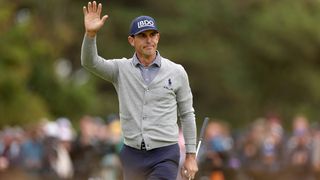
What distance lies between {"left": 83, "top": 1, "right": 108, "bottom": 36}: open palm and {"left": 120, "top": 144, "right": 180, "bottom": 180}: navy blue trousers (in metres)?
1.20

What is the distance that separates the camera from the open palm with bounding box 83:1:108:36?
35.2ft

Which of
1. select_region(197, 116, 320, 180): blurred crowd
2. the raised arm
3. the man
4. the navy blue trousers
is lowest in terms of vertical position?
select_region(197, 116, 320, 180): blurred crowd

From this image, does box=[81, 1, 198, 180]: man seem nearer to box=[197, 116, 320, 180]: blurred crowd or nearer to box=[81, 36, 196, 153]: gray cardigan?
box=[81, 36, 196, 153]: gray cardigan

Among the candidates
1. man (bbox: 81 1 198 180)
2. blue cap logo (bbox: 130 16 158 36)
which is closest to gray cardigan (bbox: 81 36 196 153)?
man (bbox: 81 1 198 180)

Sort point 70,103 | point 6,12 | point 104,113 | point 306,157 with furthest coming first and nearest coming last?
point 104,113
point 70,103
point 6,12
point 306,157

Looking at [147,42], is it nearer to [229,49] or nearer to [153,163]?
[153,163]

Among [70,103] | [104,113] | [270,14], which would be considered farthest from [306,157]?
[270,14]

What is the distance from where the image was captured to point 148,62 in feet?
36.9

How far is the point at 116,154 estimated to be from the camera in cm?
2239

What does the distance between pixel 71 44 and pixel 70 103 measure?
1187 cm

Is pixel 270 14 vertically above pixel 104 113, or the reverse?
pixel 270 14

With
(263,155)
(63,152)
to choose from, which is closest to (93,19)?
(63,152)

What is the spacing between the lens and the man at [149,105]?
11117 mm

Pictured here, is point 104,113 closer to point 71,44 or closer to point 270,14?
point 71,44
